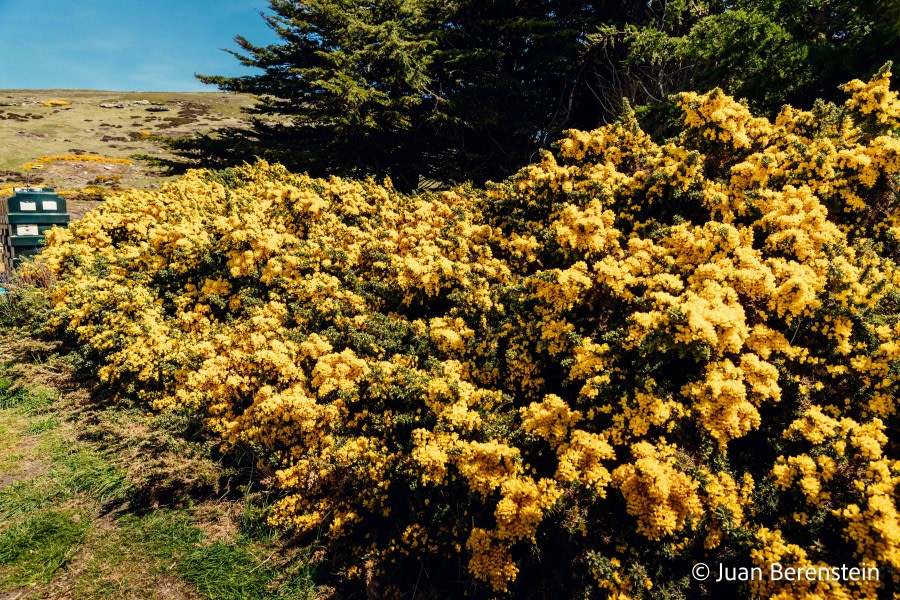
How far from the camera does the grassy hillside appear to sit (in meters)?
27.6

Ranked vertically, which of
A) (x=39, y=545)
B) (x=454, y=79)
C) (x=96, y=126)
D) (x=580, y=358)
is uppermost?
(x=96, y=126)

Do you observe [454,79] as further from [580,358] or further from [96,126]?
[96,126]

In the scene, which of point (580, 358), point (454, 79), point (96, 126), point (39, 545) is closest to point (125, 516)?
point (39, 545)

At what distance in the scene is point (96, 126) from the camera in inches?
1747

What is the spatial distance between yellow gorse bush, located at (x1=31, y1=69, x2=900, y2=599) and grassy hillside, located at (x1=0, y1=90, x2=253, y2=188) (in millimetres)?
17253

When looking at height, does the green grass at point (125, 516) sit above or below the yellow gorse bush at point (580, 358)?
below

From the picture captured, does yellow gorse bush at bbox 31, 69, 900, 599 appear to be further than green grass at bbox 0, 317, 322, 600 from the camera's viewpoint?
No

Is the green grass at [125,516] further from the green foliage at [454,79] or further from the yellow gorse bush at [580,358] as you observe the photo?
the green foliage at [454,79]

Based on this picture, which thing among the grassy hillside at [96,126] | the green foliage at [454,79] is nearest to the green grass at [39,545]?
the green foliage at [454,79]

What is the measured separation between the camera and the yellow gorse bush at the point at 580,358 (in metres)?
3.57

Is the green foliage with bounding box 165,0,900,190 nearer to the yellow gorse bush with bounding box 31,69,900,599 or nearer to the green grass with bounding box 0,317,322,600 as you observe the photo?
the yellow gorse bush with bounding box 31,69,900,599

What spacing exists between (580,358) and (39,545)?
5999 mm

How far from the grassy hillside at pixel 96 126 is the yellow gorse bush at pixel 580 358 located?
17.3m

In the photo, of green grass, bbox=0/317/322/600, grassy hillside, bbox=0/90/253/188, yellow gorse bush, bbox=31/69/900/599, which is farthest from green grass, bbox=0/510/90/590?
grassy hillside, bbox=0/90/253/188
